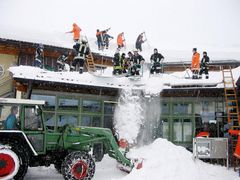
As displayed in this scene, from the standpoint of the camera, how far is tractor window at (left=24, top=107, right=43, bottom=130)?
910 centimetres

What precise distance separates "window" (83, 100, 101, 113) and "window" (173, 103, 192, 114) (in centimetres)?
380

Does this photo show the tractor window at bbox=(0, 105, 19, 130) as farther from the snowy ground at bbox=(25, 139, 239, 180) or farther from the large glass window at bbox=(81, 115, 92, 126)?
the large glass window at bbox=(81, 115, 92, 126)

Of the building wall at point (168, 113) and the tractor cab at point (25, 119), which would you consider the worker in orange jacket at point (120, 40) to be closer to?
the building wall at point (168, 113)

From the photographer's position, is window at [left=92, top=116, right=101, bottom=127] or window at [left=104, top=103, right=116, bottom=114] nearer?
window at [left=92, top=116, right=101, bottom=127]

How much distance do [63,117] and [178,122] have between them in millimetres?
5645

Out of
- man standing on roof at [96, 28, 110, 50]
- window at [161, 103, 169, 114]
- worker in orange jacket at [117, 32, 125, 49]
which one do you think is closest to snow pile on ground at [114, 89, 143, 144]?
window at [161, 103, 169, 114]

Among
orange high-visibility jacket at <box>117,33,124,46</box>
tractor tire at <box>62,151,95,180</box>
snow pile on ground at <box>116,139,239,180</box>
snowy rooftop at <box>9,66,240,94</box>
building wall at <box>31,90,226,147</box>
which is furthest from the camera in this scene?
orange high-visibility jacket at <box>117,33,124,46</box>

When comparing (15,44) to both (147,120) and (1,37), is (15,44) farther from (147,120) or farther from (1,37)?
(147,120)

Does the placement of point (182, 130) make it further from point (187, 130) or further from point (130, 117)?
point (130, 117)

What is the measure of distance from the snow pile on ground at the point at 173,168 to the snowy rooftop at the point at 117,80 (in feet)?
10.3

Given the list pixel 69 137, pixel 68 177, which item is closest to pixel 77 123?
pixel 69 137

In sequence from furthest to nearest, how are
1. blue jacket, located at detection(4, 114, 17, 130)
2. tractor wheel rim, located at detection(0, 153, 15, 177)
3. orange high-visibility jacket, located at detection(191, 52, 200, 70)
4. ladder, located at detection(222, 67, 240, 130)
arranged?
orange high-visibility jacket, located at detection(191, 52, 200, 70), ladder, located at detection(222, 67, 240, 130), blue jacket, located at detection(4, 114, 17, 130), tractor wheel rim, located at detection(0, 153, 15, 177)

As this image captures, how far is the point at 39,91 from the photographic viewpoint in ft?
45.0

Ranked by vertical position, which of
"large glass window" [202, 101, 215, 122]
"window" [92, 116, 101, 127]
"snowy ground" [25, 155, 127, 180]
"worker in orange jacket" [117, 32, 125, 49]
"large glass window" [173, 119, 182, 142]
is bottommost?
"snowy ground" [25, 155, 127, 180]
